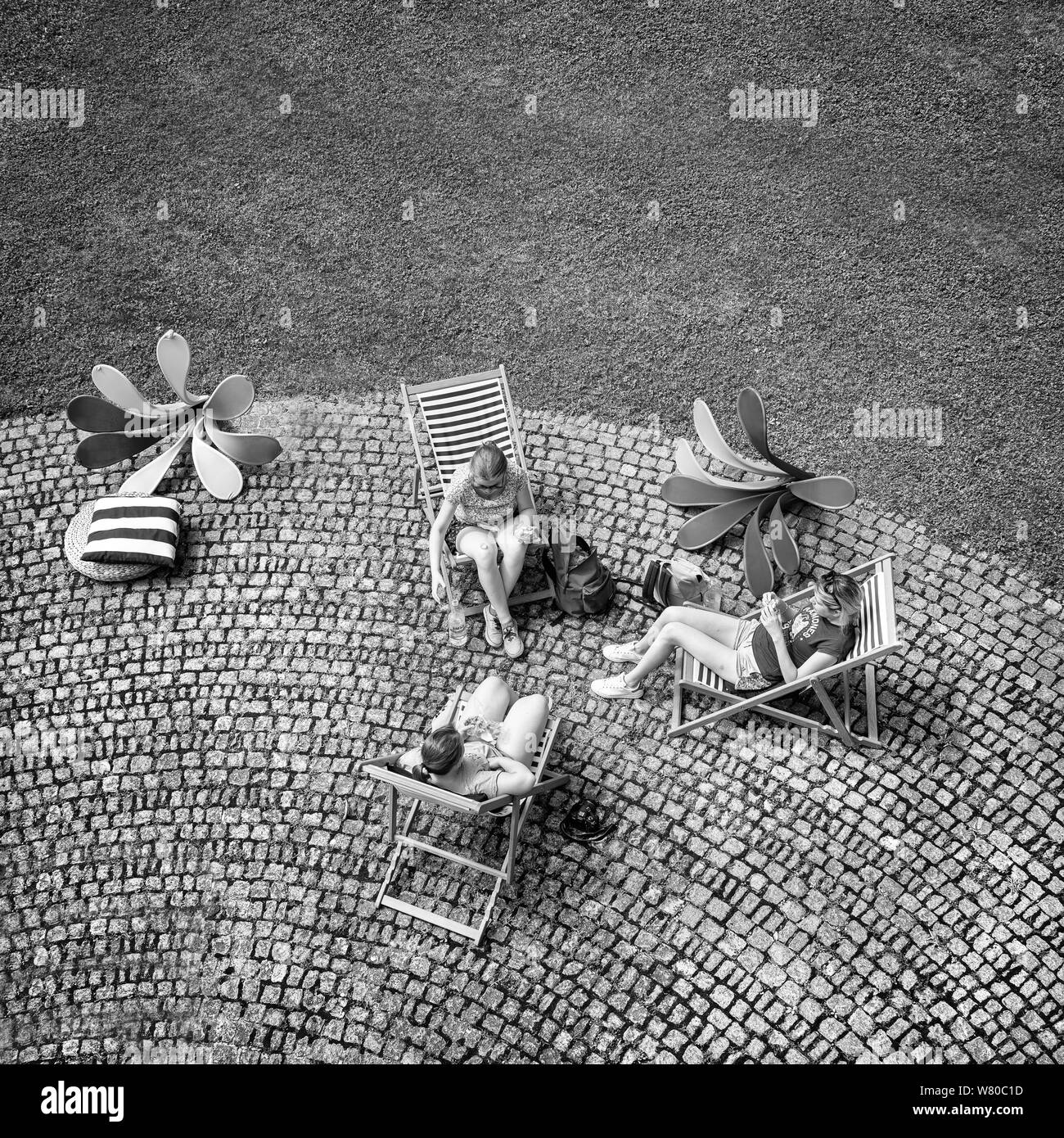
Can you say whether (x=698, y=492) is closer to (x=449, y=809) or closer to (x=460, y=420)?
(x=460, y=420)

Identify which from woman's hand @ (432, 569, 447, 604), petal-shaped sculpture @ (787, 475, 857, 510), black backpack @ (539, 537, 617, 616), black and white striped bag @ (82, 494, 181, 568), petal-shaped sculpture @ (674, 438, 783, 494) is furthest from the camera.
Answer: petal-shaped sculpture @ (674, 438, 783, 494)

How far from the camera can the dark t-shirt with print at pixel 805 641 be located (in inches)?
231

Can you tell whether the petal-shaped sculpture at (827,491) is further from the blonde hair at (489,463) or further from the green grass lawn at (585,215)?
the blonde hair at (489,463)

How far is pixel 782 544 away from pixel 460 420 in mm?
2277

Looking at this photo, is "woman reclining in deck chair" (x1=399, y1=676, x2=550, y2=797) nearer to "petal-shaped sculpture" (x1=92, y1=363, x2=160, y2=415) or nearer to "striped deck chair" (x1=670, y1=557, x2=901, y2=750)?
"striped deck chair" (x1=670, y1=557, x2=901, y2=750)

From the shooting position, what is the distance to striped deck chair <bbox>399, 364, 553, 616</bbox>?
284 inches

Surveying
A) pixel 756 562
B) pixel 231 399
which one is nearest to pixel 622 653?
pixel 756 562

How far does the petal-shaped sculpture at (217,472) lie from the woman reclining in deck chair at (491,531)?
1587 mm

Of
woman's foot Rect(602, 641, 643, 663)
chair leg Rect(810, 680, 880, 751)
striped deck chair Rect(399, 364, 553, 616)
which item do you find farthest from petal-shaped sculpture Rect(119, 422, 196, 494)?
chair leg Rect(810, 680, 880, 751)

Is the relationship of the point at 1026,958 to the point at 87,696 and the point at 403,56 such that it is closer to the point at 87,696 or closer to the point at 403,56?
the point at 87,696

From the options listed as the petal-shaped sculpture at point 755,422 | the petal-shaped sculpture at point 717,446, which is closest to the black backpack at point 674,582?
the petal-shaped sculpture at point 717,446

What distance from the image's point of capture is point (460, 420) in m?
7.27

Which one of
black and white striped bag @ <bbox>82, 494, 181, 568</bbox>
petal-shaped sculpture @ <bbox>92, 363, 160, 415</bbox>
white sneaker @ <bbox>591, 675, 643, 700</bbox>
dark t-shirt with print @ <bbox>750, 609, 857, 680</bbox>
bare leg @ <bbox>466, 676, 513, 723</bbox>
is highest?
petal-shaped sculpture @ <bbox>92, 363, 160, 415</bbox>

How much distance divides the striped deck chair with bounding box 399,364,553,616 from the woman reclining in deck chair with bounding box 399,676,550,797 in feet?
4.52
